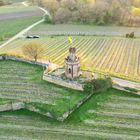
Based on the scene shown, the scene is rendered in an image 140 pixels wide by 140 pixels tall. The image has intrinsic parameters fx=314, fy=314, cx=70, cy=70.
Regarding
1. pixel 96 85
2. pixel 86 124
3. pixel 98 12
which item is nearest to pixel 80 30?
pixel 98 12

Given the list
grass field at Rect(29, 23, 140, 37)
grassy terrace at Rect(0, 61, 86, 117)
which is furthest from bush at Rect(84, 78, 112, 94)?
grass field at Rect(29, 23, 140, 37)

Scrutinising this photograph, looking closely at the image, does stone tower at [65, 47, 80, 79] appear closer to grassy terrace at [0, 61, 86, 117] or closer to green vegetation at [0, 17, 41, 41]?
grassy terrace at [0, 61, 86, 117]

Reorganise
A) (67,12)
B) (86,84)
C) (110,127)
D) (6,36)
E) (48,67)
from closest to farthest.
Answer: (110,127), (86,84), (48,67), (6,36), (67,12)

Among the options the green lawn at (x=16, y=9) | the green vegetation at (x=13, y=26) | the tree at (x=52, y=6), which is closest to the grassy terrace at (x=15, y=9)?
the green lawn at (x=16, y=9)

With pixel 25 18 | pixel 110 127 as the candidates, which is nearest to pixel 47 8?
pixel 25 18

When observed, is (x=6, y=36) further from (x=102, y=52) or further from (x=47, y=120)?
(x=47, y=120)

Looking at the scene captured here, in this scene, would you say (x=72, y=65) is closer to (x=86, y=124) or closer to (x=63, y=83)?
(x=63, y=83)

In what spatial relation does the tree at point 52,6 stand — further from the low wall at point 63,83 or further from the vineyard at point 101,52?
the low wall at point 63,83
